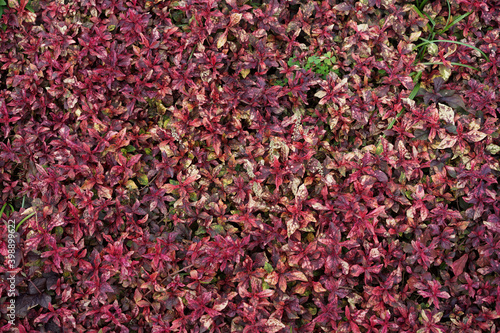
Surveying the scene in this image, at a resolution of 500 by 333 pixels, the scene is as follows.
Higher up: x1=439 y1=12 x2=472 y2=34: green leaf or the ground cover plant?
x1=439 y1=12 x2=472 y2=34: green leaf

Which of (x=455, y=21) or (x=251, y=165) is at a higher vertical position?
(x=455, y=21)

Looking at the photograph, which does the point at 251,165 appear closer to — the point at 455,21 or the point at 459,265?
the point at 459,265

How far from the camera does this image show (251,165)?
2.35 m

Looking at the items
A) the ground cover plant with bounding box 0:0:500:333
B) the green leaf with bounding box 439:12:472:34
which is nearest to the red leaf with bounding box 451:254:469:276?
the ground cover plant with bounding box 0:0:500:333

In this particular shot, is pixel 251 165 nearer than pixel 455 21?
Yes

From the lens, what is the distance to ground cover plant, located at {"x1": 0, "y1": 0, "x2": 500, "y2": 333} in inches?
87.3

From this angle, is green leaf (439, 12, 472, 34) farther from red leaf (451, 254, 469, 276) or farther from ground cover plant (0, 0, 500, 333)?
red leaf (451, 254, 469, 276)

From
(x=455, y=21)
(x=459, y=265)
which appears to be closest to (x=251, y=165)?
(x=459, y=265)

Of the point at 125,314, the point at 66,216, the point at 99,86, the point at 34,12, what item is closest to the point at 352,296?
the point at 125,314

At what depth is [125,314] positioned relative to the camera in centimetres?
222

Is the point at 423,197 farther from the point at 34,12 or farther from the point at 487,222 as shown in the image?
the point at 34,12

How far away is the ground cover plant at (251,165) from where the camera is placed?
2.22 m

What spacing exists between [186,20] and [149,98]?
1.93 feet

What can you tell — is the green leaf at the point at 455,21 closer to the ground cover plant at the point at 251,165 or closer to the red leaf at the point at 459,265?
the ground cover plant at the point at 251,165
